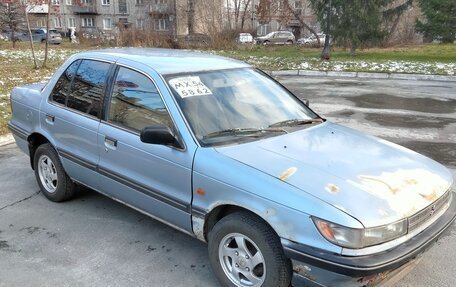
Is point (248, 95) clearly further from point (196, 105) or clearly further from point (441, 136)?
point (441, 136)

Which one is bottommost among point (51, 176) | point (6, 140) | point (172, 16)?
point (6, 140)

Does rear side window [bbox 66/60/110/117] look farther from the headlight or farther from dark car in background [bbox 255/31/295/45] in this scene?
dark car in background [bbox 255/31/295/45]

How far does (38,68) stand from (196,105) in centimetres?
1364

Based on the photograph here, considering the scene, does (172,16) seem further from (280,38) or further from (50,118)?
(50,118)

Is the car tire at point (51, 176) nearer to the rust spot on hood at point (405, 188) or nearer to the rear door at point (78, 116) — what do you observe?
the rear door at point (78, 116)

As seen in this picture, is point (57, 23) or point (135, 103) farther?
point (57, 23)

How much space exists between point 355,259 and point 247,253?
726 mm

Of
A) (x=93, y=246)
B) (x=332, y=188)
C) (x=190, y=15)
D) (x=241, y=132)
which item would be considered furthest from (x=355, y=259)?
(x=190, y=15)

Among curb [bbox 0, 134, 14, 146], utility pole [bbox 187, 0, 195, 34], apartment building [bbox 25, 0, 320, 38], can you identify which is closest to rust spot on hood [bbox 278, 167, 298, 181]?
curb [bbox 0, 134, 14, 146]

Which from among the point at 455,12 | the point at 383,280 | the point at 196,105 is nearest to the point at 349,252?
the point at 383,280

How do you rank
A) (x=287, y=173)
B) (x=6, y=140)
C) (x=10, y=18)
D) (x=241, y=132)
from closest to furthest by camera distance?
(x=287, y=173), (x=241, y=132), (x=6, y=140), (x=10, y=18)

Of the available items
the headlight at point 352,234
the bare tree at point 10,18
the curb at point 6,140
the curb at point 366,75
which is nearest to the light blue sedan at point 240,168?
the headlight at point 352,234

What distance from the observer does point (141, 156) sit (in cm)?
340

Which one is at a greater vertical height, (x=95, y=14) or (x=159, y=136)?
(x=95, y=14)
